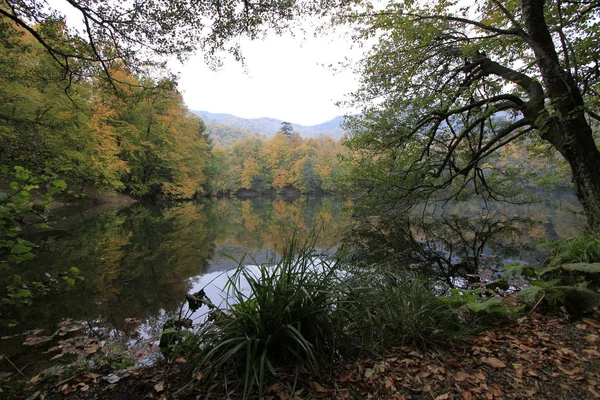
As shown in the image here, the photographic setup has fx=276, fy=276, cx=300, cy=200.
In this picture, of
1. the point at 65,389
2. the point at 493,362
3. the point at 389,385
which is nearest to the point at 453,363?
the point at 493,362

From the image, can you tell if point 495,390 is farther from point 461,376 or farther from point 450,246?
point 450,246

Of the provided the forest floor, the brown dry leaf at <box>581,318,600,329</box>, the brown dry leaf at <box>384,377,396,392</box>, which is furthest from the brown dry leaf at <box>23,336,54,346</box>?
the brown dry leaf at <box>581,318,600,329</box>

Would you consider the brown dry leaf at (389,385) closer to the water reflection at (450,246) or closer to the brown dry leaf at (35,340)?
the water reflection at (450,246)

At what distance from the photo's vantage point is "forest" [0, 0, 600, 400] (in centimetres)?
179

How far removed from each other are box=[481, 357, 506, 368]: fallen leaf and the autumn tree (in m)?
4.37

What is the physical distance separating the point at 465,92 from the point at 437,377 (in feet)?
18.1

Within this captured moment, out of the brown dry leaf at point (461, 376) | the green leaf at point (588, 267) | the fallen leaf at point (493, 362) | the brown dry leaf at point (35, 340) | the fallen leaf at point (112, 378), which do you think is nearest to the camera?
the brown dry leaf at point (461, 376)

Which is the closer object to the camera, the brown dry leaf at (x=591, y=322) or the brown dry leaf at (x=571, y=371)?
the brown dry leaf at (x=571, y=371)

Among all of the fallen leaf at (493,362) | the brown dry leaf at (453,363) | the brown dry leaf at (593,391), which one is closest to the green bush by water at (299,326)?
the brown dry leaf at (453,363)

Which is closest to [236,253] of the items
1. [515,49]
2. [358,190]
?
[358,190]

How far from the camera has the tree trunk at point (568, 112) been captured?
4.48m

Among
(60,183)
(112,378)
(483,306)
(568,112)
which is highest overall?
(568,112)

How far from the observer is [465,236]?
10.4 m

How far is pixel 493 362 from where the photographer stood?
1.81 metres
